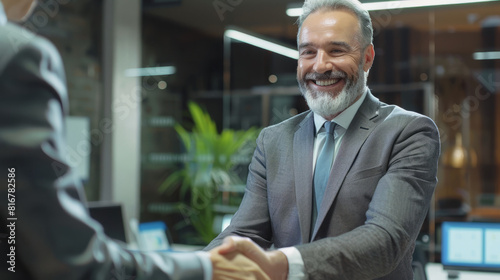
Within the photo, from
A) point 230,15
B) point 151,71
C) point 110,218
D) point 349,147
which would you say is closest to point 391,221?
point 349,147

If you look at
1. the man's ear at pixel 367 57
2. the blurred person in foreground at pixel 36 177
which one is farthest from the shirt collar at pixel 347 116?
the blurred person in foreground at pixel 36 177

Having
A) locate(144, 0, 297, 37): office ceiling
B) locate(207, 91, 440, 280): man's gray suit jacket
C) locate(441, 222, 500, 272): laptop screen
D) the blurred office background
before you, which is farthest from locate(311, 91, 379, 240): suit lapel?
locate(144, 0, 297, 37): office ceiling

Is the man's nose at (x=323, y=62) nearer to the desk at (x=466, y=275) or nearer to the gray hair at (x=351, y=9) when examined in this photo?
the gray hair at (x=351, y=9)

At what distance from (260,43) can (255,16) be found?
0.34 m

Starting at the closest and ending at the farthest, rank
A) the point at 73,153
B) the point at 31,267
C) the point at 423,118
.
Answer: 1. the point at 31,267
2. the point at 423,118
3. the point at 73,153

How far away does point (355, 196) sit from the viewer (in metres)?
1.53

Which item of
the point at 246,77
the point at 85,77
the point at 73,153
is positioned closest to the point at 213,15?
the point at 246,77

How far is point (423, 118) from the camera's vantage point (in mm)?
1597

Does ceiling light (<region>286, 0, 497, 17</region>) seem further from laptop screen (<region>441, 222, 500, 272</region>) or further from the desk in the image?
the desk

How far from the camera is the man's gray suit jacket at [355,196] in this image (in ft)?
4.67

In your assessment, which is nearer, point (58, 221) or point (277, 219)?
point (58, 221)

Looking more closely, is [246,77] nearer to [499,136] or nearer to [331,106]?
[499,136]

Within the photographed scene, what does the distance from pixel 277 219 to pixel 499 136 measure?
5.39 metres

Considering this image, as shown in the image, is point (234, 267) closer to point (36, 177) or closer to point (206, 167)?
point (36, 177)
